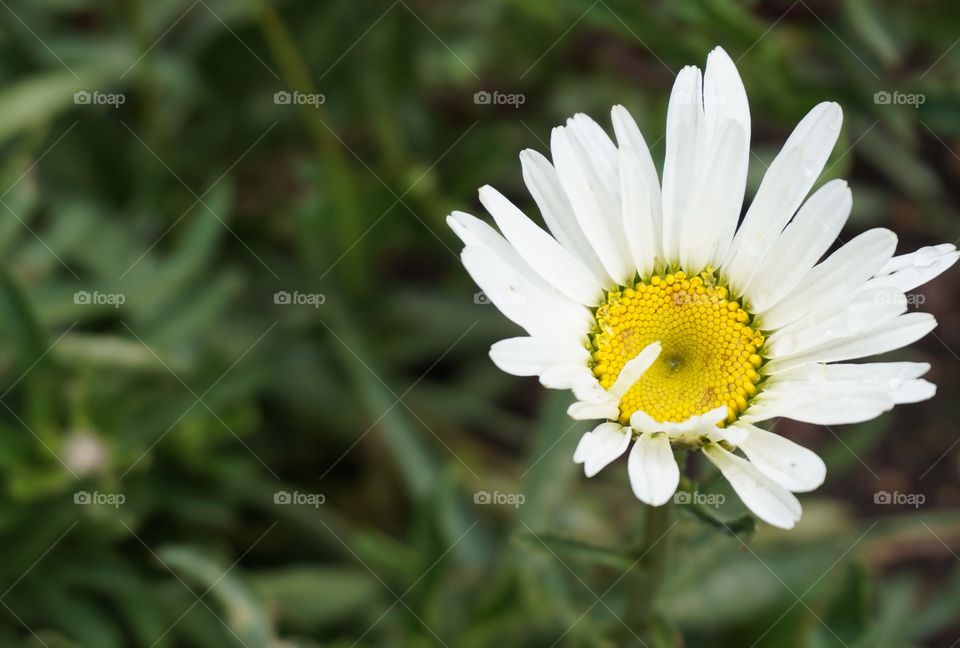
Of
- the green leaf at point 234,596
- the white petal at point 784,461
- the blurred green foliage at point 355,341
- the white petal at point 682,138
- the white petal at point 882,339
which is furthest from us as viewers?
the blurred green foliage at point 355,341

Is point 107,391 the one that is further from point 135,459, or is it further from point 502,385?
point 502,385

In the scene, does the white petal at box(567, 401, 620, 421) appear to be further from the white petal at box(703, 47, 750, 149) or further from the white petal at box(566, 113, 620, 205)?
the white petal at box(703, 47, 750, 149)

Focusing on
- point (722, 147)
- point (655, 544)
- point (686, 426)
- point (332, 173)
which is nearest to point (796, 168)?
point (722, 147)

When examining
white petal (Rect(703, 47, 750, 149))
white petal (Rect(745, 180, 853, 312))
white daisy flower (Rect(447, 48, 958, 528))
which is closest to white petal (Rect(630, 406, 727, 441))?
white daisy flower (Rect(447, 48, 958, 528))

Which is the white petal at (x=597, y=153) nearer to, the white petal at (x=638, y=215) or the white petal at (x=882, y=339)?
the white petal at (x=638, y=215)

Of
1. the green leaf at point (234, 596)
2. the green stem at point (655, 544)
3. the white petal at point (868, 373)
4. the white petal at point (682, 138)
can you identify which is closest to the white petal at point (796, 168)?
the white petal at point (682, 138)

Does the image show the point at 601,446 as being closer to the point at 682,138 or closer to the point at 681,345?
the point at 681,345

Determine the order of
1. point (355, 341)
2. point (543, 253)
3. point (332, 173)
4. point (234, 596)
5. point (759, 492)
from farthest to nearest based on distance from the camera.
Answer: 1. point (355, 341)
2. point (332, 173)
3. point (234, 596)
4. point (543, 253)
5. point (759, 492)
